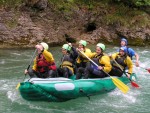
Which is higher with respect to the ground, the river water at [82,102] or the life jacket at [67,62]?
the life jacket at [67,62]

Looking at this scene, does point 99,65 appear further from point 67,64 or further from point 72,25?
point 72,25

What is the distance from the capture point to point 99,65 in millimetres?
9016

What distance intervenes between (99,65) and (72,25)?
8804mm

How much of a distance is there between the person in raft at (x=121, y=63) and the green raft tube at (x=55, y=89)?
4.04 feet

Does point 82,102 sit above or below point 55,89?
below

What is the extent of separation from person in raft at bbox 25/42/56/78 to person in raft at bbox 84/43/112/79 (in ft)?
3.26

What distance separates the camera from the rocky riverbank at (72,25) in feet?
51.6

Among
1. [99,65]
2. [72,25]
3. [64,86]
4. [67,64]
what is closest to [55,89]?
[64,86]

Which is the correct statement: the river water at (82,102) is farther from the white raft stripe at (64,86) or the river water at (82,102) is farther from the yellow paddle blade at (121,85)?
the white raft stripe at (64,86)

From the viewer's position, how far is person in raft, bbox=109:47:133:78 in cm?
954

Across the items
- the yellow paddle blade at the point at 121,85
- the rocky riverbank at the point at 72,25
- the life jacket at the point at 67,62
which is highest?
the life jacket at the point at 67,62

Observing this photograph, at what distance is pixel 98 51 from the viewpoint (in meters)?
8.86

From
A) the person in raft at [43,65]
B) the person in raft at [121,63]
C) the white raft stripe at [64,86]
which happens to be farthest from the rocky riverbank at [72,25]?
the white raft stripe at [64,86]

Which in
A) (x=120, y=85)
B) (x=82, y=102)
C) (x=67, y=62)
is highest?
(x=67, y=62)
